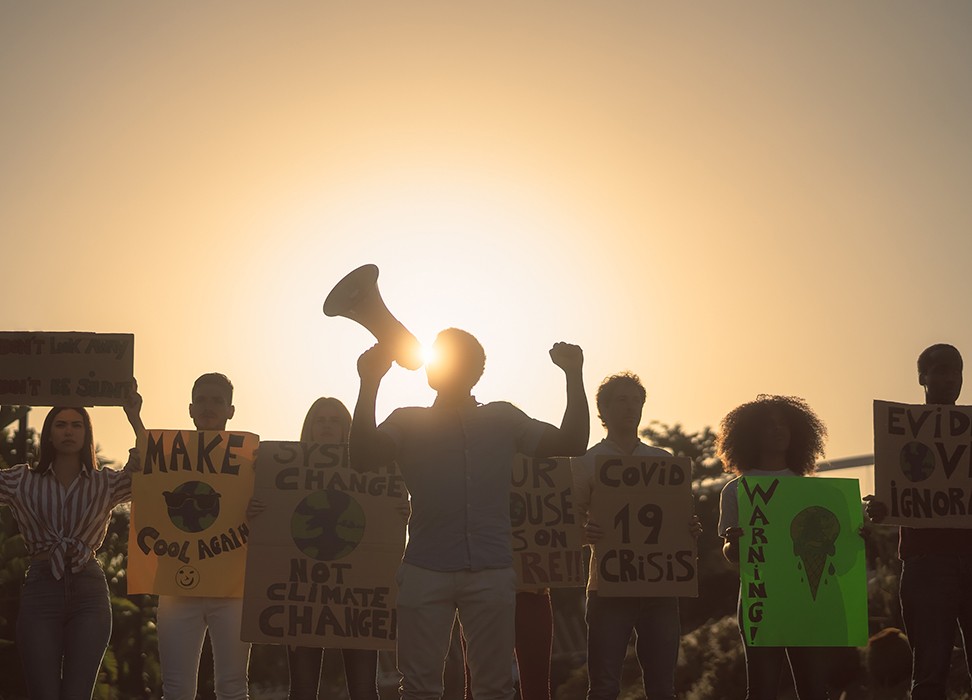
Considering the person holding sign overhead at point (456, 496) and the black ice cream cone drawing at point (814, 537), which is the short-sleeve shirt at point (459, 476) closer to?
the person holding sign overhead at point (456, 496)

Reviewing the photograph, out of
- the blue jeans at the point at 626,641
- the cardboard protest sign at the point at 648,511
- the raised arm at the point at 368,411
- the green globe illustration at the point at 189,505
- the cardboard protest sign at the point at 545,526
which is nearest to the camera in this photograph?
the raised arm at the point at 368,411

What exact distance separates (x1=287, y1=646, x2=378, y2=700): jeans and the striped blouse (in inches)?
51.4

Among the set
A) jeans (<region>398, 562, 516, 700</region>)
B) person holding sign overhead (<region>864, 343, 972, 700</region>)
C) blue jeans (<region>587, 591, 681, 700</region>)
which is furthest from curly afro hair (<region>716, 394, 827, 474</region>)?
jeans (<region>398, 562, 516, 700</region>)

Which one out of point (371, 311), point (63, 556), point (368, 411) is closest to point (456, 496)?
point (368, 411)

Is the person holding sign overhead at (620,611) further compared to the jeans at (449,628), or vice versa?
the person holding sign overhead at (620,611)

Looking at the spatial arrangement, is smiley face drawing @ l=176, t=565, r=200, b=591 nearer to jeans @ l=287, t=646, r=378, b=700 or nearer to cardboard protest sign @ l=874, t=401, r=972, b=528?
jeans @ l=287, t=646, r=378, b=700

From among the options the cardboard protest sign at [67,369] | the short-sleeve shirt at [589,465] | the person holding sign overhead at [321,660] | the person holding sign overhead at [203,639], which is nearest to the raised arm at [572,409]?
the short-sleeve shirt at [589,465]

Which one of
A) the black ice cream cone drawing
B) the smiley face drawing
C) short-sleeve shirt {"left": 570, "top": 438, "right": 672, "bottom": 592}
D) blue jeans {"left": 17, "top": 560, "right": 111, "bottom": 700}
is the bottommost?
blue jeans {"left": 17, "top": 560, "right": 111, "bottom": 700}

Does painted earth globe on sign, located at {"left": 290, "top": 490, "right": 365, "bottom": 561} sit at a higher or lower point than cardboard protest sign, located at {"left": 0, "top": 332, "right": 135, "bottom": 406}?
lower

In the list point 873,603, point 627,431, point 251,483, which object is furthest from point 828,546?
point 873,603

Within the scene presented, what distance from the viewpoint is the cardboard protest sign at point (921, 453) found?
285 inches

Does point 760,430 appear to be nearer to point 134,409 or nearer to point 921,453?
point 921,453

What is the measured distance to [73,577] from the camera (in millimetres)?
6891

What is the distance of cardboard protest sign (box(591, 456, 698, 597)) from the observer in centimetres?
750
